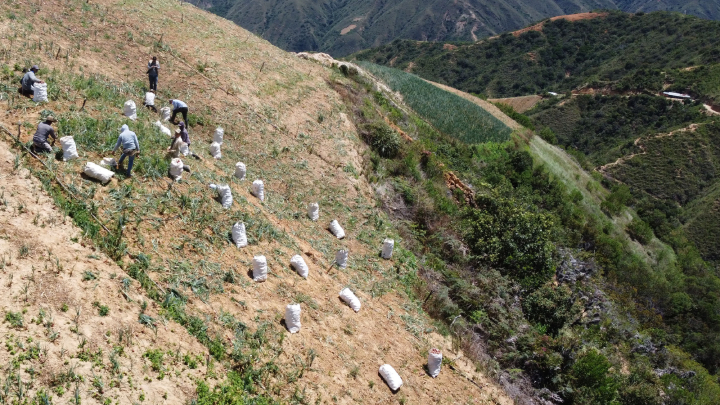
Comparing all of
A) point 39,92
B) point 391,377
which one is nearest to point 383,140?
point 391,377

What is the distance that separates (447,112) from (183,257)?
20.5 m

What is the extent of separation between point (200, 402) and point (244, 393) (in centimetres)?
63

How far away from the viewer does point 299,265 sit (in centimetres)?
820

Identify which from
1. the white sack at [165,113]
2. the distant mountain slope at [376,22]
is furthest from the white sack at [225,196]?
the distant mountain slope at [376,22]

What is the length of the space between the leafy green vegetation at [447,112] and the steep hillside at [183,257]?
10.4 meters

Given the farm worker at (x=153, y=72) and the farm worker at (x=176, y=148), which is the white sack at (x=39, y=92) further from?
the farm worker at (x=153, y=72)

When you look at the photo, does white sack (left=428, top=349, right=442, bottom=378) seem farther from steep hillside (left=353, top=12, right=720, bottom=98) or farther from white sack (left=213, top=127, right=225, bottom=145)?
steep hillside (left=353, top=12, right=720, bottom=98)

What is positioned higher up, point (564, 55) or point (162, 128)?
point (564, 55)

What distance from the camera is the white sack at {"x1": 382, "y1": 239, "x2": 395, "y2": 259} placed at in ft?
35.1

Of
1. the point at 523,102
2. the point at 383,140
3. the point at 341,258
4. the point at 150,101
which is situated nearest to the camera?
the point at 341,258

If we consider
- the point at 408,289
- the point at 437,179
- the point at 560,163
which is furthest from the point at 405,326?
the point at 560,163

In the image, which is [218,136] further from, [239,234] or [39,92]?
[239,234]

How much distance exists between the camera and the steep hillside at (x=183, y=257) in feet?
16.4

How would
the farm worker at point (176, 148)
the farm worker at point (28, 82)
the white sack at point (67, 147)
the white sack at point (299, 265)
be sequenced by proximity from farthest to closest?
the farm worker at point (176, 148), the farm worker at point (28, 82), the white sack at point (299, 265), the white sack at point (67, 147)
